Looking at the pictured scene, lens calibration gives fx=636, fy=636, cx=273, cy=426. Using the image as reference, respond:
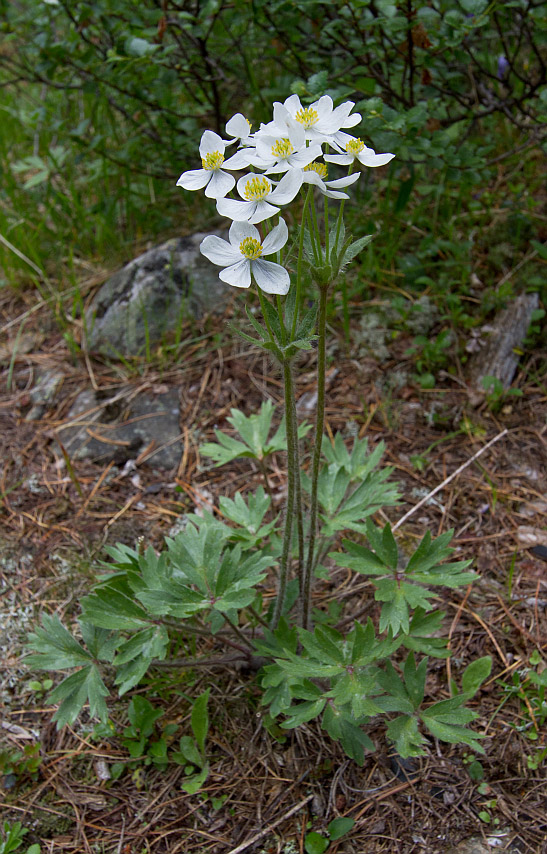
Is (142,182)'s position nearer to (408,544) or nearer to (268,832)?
(408,544)

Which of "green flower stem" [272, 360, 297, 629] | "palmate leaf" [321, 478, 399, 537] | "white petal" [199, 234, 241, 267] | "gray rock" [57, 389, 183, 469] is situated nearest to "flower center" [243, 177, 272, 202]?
"white petal" [199, 234, 241, 267]

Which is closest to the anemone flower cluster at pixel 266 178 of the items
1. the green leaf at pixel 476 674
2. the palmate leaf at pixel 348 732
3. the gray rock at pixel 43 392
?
the palmate leaf at pixel 348 732

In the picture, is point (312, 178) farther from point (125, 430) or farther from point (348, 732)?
point (125, 430)

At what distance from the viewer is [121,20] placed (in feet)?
9.68

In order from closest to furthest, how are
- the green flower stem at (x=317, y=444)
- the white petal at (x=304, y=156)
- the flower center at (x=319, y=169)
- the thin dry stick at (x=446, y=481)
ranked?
the white petal at (x=304, y=156) → the flower center at (x=319, y=169) → the green flower stem at (x=317, y=444) → the thin dry stick at (x=446, y=481)

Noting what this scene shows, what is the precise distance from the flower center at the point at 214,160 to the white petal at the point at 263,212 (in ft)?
0.59

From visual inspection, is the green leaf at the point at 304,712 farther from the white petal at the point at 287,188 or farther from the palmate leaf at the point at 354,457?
the white petal at the point at 287,188

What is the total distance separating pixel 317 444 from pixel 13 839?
53.0 inches

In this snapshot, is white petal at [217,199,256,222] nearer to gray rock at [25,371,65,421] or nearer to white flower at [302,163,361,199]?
white flower at [302,163,361,199]

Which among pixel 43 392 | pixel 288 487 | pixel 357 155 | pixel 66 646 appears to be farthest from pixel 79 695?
pixel 43 392

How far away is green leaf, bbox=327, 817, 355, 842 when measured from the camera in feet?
5.45

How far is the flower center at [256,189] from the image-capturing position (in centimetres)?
127

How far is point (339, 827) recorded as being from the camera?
5.48 feet

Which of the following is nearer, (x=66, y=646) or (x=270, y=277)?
(x=270, y=277)
